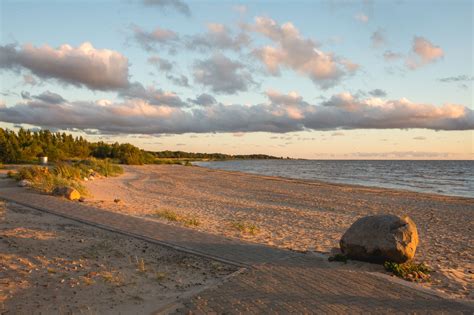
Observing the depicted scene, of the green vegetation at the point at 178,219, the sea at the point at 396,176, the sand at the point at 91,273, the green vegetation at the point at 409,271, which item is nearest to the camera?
the sand at the point at 91,273

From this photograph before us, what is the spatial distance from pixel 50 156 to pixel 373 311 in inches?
2179

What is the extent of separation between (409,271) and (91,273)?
5973 millimetres

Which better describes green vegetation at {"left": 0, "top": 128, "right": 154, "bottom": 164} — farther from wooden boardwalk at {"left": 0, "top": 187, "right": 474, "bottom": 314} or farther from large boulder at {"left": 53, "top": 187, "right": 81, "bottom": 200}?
wooden boardwalk at {"left": 0, "top": 187, "right": 474, "bottom": 314}

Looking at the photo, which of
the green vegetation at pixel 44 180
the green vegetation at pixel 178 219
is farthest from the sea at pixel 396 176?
the green vegetation at pixel 44 180

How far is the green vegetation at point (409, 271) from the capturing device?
21.4 ft

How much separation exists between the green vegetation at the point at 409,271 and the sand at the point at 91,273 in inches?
124

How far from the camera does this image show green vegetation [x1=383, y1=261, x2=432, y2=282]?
6.53m

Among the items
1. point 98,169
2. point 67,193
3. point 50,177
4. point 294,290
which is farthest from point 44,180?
point 294,290

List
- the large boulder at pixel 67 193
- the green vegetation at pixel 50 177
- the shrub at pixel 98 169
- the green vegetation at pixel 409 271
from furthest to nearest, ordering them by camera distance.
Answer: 1. the shrub at pixel 98 169
2. the green vegetation at pixel 50 177
3. the large boulder at pixel 67 193
4. the green vegetation at pixel 409 271

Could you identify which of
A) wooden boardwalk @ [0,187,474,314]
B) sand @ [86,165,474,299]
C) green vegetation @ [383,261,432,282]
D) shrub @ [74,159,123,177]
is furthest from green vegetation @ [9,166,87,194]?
green vegetation @ [383,261,432,282]

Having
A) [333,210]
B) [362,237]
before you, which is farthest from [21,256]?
[333,210]

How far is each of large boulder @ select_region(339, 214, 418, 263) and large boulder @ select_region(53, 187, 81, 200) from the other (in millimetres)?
12625

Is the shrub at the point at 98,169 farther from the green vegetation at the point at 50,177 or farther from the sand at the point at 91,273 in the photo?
the sand at the point at 91,273

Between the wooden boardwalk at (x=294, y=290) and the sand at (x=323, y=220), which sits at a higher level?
the wooden boardwalk at (x=294, y=290)
